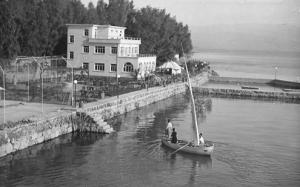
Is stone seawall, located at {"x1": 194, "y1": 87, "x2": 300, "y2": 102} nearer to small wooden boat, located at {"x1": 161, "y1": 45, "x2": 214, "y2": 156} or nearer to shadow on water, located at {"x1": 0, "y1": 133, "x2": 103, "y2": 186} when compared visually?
shadow on water, located at {"x1": 0, "y1": 133, "x2": 103, "y2": 186}

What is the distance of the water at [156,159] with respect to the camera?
77.2 ft

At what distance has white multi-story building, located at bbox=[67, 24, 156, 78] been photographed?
59.5 m

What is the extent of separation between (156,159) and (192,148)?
2.68m

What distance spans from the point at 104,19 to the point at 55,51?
2109cm

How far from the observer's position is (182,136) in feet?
111

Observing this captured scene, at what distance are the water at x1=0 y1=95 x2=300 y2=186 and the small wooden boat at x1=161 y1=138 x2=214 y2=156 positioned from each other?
43 cm

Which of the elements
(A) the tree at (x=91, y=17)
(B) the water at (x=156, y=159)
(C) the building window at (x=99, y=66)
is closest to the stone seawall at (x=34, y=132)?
(B) the water at (x=156, y=159)

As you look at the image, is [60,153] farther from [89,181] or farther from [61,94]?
[61,94]

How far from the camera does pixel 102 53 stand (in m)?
60.2

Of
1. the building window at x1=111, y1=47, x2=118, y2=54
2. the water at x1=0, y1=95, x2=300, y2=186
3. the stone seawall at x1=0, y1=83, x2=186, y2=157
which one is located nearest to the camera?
the water at x1=0, y1=95, x2=300, y2=186

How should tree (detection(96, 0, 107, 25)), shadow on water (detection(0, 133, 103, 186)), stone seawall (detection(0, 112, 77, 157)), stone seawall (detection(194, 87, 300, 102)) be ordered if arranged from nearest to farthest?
shadow on water (detection(0, 133, 103, 186))
stone seawall (detection(0, 112, 77, 157))
stone seawall (detection(194, 87, 300, 102))
tree (detection(96, 0, 107, 25))

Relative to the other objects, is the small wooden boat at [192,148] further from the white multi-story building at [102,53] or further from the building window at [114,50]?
the building window at [114,50]

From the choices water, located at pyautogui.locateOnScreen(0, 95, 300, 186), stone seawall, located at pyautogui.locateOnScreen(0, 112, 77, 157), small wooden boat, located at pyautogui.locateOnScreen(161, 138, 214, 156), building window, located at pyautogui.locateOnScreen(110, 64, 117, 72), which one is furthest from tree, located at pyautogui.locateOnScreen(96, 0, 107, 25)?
small wooden boat, located at pyautogui.locateOnScreen(161, 138, 214, 156)

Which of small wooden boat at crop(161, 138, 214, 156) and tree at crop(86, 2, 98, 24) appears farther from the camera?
tree at crop(86, 2, 98, 24)
